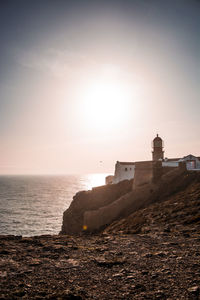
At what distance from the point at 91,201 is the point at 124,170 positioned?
12.1 m

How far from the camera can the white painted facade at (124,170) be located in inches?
1527

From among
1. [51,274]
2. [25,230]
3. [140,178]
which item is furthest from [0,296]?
[25,230]

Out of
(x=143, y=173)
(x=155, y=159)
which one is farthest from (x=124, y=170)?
(x=143, y=173)

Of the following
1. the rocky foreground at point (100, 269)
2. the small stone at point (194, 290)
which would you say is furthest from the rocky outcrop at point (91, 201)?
the small stone at point (194, 290)

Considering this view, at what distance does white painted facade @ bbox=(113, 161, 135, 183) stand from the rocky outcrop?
7.25m

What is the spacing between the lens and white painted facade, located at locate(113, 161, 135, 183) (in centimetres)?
3879

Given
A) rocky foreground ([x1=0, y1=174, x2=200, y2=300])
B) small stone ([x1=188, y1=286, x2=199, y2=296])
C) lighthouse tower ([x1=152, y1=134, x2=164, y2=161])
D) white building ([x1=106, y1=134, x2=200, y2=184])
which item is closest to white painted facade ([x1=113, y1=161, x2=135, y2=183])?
white building ([x1=106, y1=134, x2=200, y2=184])

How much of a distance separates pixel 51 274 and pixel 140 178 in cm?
2055

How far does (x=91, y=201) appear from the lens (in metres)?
31.0

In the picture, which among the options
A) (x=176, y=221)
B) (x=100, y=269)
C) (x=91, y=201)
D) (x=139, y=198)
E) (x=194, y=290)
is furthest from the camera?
(x=91, y=201)

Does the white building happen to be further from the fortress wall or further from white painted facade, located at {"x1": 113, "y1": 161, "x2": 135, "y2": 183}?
the fortress wall

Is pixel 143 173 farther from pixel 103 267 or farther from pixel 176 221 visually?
pixel 103 267

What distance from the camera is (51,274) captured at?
4457 mm

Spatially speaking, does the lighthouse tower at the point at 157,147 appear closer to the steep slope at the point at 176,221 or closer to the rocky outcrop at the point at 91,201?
the rocky outcrop at the point at 91,201
